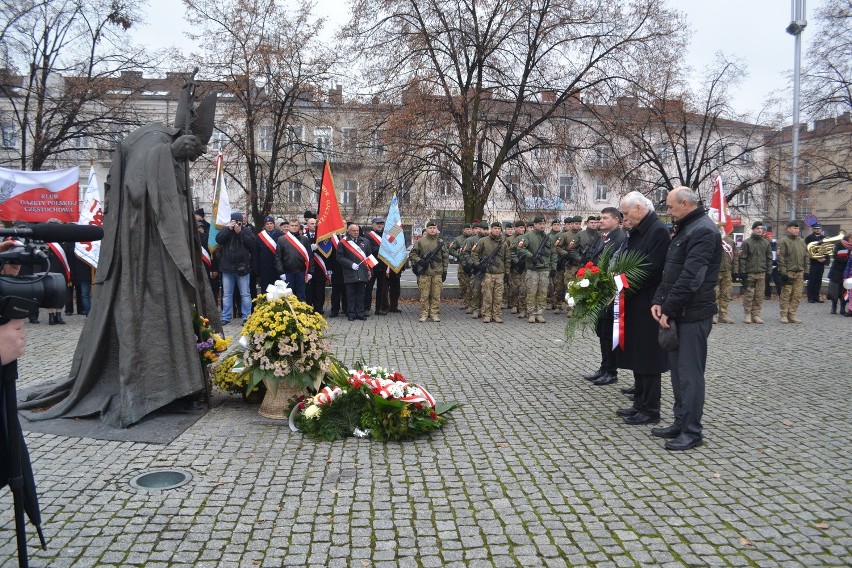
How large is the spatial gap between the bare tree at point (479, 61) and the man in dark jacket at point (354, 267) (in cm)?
589

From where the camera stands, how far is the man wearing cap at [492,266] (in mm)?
14398

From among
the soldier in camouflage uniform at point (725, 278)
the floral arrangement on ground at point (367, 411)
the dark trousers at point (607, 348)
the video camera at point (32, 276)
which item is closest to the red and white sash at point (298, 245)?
the dark trousers at point (607, 348)

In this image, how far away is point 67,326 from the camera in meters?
12.6

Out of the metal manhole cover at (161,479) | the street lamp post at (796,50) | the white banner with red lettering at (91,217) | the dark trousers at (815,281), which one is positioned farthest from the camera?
the street lamp post at (796,50)

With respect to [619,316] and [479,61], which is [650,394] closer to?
[619,316]

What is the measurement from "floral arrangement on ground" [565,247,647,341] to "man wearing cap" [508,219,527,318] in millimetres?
7220

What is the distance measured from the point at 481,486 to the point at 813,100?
29.8 meters

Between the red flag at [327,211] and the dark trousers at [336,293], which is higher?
the red flag at [327,211]

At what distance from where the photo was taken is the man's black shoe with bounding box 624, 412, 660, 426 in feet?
21.1

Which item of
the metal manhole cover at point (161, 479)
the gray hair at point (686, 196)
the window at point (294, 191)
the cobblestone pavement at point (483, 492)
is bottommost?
the cobblestone pavement at point (483, 492)

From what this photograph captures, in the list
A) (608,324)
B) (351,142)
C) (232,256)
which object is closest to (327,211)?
(232,256)

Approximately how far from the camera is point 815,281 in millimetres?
19734

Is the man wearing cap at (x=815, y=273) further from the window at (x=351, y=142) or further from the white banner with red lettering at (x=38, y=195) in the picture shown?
the white banner with red lettering at (x=38, y=195)

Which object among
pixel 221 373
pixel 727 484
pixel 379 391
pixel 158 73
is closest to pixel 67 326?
pixel 221 373
